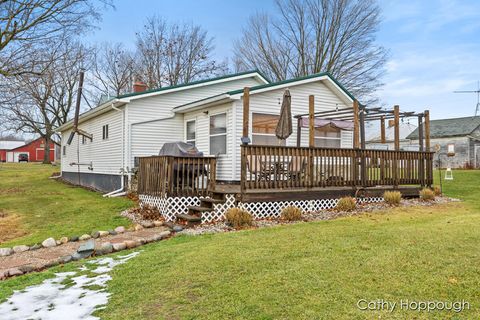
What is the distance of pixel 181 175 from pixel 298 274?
516cm

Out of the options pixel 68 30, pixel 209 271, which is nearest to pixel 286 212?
pixel 209 271

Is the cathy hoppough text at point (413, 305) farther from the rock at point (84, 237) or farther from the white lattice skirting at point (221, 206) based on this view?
the rock at point (84, 237)

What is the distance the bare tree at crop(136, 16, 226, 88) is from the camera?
1224 inches

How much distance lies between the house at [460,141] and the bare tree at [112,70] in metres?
27.3

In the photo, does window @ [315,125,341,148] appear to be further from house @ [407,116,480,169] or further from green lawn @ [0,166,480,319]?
house @ [407,116,480,169]

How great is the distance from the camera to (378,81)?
26.6m

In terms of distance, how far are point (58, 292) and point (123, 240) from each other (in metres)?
2.61

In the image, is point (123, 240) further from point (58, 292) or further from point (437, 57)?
point (437, 57)

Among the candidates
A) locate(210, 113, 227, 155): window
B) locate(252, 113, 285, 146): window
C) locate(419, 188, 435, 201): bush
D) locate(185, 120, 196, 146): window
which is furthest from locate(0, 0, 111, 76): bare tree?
locate(419, 188, 435, 201): bush

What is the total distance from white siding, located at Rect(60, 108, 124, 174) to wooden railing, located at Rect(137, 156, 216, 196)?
4.90 m

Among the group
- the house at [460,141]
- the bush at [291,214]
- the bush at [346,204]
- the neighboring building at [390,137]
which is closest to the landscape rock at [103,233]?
the bush at [291,214]

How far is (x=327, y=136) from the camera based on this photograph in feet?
42.1

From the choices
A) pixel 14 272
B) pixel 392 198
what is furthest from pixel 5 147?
pixel 392 198

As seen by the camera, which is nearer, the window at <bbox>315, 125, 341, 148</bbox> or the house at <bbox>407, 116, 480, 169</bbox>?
the window at <bbox>315, 125, 341, 148</bbox>
